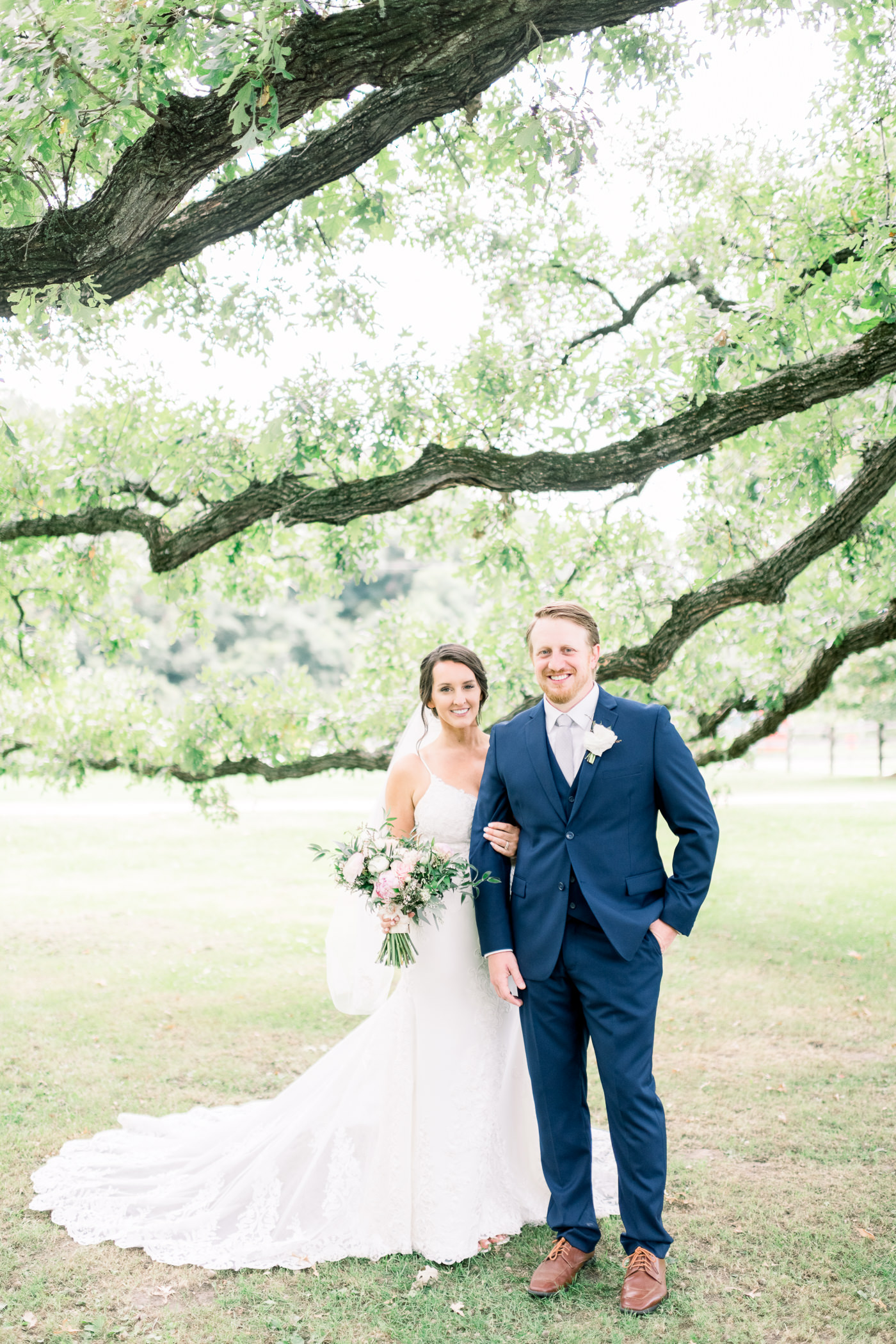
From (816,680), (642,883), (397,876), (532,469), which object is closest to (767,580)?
(532,469)

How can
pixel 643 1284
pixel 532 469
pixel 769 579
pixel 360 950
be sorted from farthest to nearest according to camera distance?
pixel 769 579, pixel 532 469, pixel 360 950, pixel 643 1284

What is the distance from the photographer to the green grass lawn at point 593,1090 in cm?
356

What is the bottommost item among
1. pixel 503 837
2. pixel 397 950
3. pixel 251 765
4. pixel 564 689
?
pixel 397 950

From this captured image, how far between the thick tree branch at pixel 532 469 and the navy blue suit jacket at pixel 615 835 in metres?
2.36

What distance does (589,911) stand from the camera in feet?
12.0

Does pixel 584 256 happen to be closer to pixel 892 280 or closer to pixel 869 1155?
pixel 892 280

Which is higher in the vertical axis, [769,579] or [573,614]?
[769,579]

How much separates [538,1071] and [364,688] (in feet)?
17.4

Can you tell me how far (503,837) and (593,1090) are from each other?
9.79 feet

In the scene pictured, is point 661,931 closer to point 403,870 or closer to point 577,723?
point 577,723

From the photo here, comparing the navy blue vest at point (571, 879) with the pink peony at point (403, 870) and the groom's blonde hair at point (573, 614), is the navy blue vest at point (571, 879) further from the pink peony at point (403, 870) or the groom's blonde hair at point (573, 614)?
the pink peony at point (403, 870)

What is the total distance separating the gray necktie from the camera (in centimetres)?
379

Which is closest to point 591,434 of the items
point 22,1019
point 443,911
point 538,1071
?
point 443,911

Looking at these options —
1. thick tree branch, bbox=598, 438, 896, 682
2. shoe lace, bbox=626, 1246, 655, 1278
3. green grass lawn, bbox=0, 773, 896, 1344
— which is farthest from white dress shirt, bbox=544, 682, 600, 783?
thick tree branch, bbox=598, 438, 896, 682
